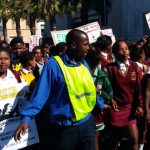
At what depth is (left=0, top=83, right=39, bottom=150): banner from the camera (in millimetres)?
4637

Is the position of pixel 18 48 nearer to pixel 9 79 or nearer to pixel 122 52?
pixel 122 52

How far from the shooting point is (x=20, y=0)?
32.3 meters

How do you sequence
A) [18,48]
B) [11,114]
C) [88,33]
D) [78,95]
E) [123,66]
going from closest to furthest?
[78,95] → [11,114] → [123,66] → [18,48] → [88,33]

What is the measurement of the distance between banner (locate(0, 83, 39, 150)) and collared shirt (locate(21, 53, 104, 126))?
2.03 ft

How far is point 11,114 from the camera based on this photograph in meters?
4.71

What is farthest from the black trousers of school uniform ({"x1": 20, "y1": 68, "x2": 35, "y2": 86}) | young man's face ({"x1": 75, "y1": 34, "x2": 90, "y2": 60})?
school uniform ({"x1": 20, "y1": 68, "x2": 35, "y2": 86})

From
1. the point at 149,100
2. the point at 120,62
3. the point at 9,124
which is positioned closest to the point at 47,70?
the point at 9,124

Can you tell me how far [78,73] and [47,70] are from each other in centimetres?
30

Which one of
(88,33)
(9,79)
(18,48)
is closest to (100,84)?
(9,79)

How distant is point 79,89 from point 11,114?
930mm

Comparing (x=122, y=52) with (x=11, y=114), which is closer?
(x=11, y=114)

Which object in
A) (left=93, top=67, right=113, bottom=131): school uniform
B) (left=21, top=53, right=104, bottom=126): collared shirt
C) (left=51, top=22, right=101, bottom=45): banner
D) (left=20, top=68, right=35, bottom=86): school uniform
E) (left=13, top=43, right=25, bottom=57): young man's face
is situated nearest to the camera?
(left=21, top=53, right=104, bottom=126): collared shirt

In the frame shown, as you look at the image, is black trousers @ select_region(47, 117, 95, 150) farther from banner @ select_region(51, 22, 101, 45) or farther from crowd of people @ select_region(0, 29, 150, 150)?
banner @ select_region(51, 22, 101, 45)

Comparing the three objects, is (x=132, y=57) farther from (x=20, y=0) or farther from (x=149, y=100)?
(x=20, y=0)
